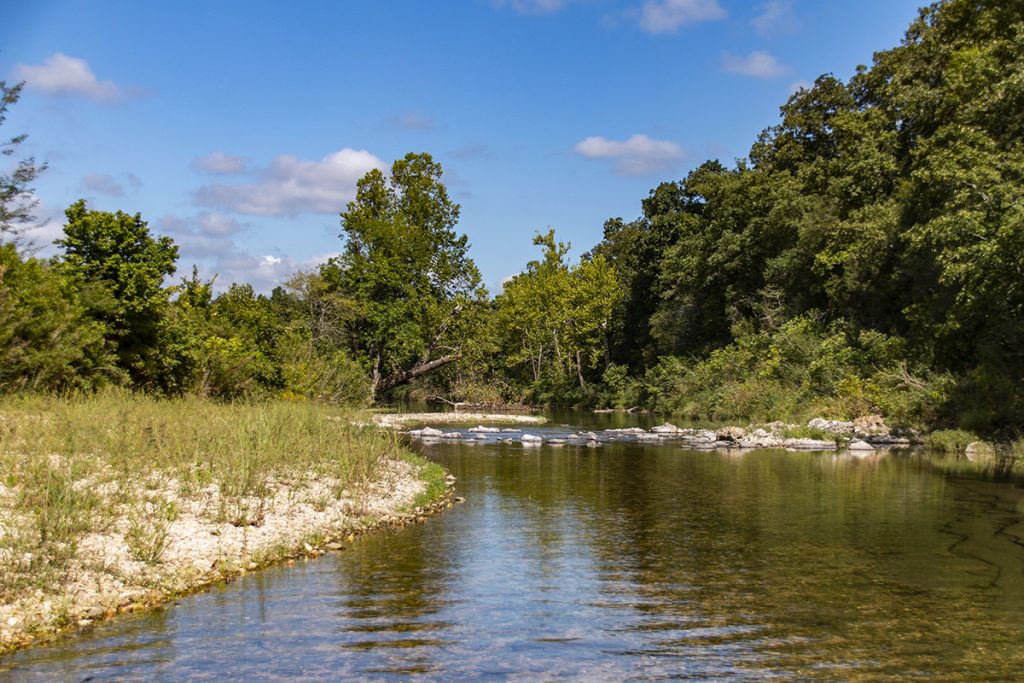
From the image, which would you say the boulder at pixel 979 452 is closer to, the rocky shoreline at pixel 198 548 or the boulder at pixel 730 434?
the boulder at pixel 730 434

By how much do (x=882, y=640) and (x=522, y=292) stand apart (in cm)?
6163

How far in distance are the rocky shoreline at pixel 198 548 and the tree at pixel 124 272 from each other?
11.4 meters

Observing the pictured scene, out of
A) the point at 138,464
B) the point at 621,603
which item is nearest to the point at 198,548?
the point at 138,464

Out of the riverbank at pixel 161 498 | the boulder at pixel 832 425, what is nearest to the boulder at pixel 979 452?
the boulder at pixel 832 425

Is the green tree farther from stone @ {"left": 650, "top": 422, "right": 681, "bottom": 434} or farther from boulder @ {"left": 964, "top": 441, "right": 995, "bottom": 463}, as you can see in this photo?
boulder @ {"left": 964, "top": 441, "right": 995, "bottom": 463}

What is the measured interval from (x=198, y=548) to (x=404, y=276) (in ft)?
117

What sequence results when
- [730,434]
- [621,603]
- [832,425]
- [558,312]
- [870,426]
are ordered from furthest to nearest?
[558,312] → [730,434] → [832,425] → [870,426] → [621,603]

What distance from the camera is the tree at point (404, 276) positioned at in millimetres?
45281

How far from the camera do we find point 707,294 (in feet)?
192

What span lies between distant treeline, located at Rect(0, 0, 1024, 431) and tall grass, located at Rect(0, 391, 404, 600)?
4.72m

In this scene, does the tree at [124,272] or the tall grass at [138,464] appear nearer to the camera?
the tall grass at [138,464]

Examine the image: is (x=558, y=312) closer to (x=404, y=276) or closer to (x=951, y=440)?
(x=404, y=276)

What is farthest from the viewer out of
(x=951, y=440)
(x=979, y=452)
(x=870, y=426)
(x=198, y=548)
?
(x=870, y=426)

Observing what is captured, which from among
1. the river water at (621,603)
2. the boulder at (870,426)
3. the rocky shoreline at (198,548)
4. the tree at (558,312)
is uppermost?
the tree at (558,312)
